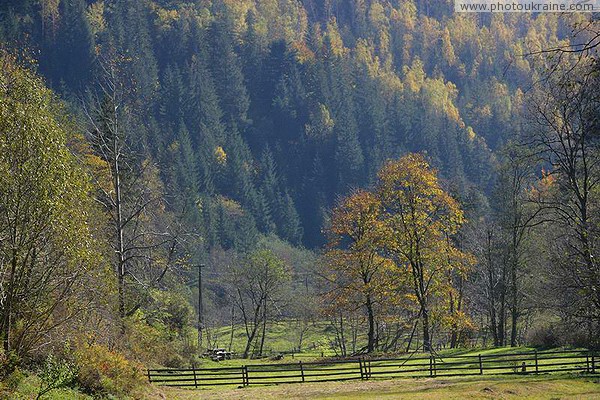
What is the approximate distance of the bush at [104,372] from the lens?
19344 mm

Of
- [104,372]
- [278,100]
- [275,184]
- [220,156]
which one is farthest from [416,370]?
[278,100]

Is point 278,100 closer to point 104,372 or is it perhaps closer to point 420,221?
point 420,221

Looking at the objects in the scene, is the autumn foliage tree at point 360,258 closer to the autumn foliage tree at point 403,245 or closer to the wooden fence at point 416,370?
the autumn foliage tree at point 403,245

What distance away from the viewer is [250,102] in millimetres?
186250

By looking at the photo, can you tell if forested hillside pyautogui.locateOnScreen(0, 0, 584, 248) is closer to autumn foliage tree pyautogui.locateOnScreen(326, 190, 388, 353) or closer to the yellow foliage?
the yellow foliage

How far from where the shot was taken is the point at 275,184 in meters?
160

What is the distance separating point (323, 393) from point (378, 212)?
1563cm

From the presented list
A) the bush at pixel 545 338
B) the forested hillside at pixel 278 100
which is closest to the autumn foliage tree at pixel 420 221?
the bush at pixel 545 338

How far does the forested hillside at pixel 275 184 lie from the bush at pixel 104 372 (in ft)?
3.49

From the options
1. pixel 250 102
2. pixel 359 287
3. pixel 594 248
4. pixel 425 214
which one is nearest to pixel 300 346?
pixel 359 287

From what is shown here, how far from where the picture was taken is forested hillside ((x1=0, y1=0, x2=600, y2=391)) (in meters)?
22.0

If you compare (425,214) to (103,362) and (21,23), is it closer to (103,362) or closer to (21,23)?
(103,362)

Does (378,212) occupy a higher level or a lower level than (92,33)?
lower

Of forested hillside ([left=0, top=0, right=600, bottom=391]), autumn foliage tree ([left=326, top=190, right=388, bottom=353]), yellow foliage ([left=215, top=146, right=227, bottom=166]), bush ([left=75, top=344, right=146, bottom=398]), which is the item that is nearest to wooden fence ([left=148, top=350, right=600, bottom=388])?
forested hillside ([left=0, top=0, right=600, bottom=391])
